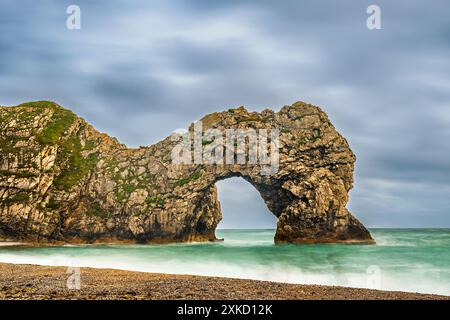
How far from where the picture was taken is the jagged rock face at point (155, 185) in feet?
216

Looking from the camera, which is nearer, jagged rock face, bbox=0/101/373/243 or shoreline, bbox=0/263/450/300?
shoreline, bbox=0/263/450/300

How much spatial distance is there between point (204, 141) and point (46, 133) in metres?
27.7

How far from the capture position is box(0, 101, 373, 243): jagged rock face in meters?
65.8

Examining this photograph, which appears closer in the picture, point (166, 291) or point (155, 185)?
point (166, 291)

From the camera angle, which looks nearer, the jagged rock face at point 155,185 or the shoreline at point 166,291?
the shoreline at point 166,291

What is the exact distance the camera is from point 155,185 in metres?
71.7

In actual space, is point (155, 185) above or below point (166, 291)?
above

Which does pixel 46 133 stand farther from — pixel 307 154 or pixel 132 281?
pixel 132 281
